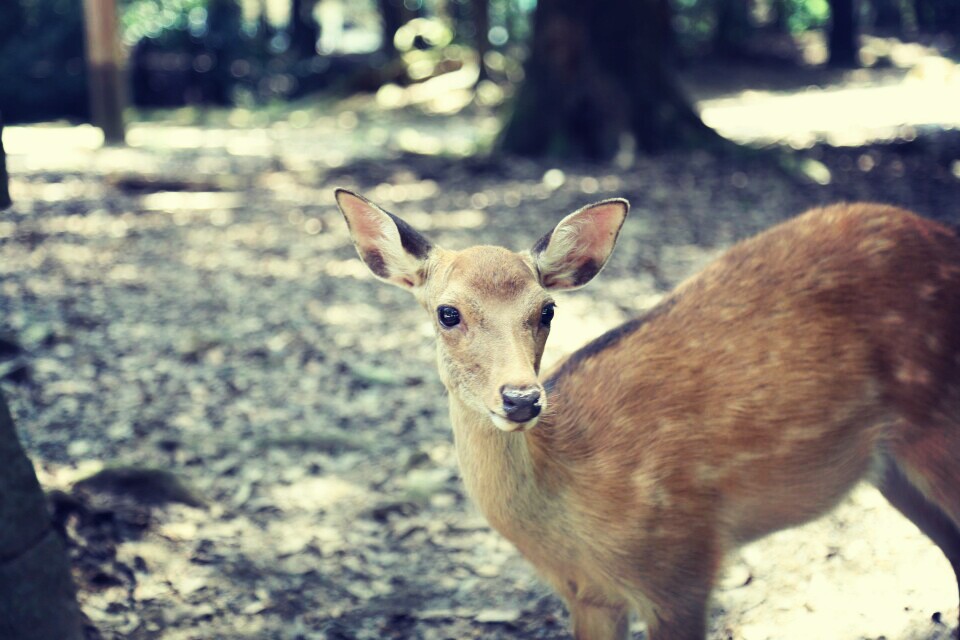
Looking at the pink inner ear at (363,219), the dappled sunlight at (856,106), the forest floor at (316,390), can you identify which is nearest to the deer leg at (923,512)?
the forest floor at (316,390)

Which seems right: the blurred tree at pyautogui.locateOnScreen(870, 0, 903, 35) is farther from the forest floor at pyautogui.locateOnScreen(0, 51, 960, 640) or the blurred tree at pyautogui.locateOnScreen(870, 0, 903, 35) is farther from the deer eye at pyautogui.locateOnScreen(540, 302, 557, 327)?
the deer eye at pyautogui.locateOnScreen(540, 302, 557, 327)

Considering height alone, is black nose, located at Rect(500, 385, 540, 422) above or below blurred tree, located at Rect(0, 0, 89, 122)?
above

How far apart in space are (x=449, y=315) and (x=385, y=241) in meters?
0.40

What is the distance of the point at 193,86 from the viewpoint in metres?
19.1

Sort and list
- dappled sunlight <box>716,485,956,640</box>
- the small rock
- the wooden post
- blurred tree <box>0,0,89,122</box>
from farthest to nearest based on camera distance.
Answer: blurred tree <box>0,0,89,122</box> < the wooden post < the small rock < dappled sunlight <box>716,485,956,640</box>

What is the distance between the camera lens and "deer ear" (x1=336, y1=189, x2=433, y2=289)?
3.02 meters

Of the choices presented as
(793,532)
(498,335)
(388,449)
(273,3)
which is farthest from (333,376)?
(273,3)

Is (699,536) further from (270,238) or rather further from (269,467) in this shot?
(270,238)

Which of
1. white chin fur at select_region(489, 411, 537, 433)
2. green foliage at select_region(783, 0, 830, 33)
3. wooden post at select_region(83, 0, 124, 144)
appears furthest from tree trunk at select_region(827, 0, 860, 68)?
white chin fur at select_region(489, 411, 537, 433)

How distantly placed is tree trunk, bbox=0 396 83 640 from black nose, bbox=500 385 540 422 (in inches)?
58.4

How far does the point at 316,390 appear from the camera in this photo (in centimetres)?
551

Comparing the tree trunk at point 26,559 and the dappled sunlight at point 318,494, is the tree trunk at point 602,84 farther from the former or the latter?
the tree trunk at point 26,559

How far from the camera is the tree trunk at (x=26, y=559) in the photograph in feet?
9.34

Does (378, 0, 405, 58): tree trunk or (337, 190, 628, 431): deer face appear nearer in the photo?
(337, 190, 628, 431): deer face
